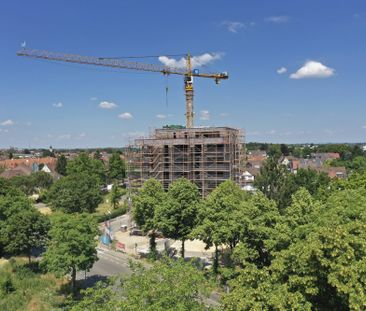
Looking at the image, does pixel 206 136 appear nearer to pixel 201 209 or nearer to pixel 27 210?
pixel 201 209

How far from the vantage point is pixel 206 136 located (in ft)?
177

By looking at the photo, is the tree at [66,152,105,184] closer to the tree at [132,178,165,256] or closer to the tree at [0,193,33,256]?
the tree at [0,193,33,256]

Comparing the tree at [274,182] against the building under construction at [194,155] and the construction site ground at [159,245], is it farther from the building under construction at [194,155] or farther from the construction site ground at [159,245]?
the construction site ground at [159,245]

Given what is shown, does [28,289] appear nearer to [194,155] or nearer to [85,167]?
[194,155]

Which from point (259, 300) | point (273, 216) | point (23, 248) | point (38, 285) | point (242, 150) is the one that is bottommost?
point (38, 285)

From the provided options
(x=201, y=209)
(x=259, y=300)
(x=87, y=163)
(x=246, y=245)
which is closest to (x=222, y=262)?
(x=201, y=209)

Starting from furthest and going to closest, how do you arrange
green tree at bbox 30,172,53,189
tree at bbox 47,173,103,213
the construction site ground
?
1. green tree at bbox 30,172,53,189
2. tree at bbox 47,173,103,213
3. the construction site ground

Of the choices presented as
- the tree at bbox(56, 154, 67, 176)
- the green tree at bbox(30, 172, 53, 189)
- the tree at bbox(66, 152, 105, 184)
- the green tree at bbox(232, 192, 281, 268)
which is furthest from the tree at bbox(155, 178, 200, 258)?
the tree at bbox(56, 154, 67, 176)

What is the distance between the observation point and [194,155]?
53.1 m

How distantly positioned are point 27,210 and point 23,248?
12.7 feet

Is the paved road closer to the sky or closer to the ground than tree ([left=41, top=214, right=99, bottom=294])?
closer to the ground

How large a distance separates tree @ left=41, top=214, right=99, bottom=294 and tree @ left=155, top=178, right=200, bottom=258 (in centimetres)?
685

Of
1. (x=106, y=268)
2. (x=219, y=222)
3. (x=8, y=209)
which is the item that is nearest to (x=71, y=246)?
(x=106, y=268)

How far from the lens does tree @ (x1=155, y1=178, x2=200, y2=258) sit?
113 ft
